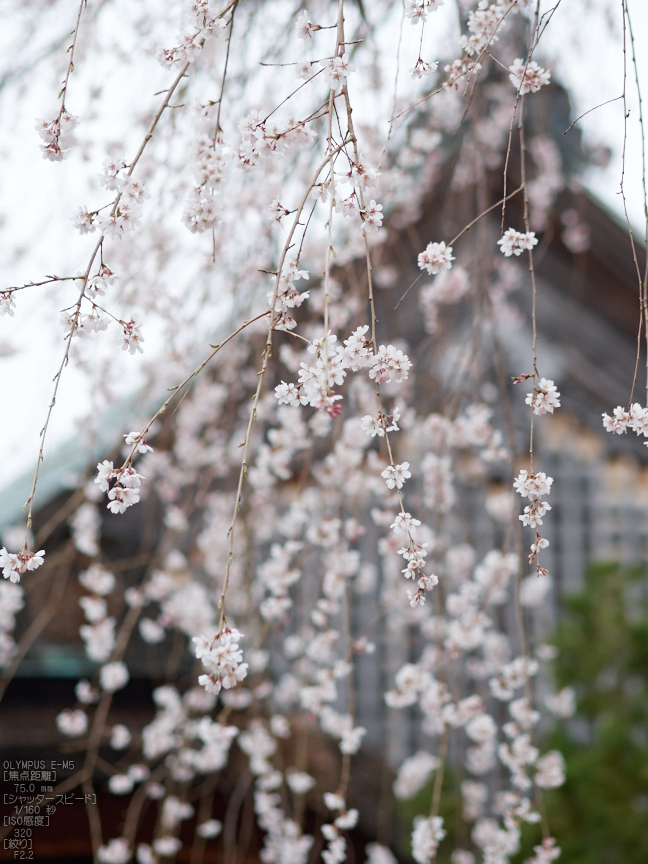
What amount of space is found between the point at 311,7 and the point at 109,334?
738 mm

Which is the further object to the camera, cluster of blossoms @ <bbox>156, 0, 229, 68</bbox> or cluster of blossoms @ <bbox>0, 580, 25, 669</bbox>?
cluster of blossoms @ <bbox>0, 580, 25, 669</bbox>

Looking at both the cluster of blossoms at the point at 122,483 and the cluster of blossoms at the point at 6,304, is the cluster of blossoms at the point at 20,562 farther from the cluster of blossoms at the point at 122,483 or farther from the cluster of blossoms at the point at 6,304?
the cluster of blossoms at the point at 6,304

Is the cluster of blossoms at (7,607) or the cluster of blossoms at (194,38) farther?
the cluster of blossoms at (7,607)

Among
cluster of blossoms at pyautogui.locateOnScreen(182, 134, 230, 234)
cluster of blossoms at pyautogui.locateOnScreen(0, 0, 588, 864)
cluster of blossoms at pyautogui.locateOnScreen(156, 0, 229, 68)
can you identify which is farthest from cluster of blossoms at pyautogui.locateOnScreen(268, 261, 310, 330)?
cluster of blossoms at pyautogui.locateOnScreen(156, 0, 229, 68)

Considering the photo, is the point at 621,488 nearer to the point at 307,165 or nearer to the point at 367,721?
the point at 367,721

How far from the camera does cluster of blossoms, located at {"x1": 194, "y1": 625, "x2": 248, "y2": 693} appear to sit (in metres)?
0.53

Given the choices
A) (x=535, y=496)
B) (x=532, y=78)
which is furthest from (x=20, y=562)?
(x=532, y=78)

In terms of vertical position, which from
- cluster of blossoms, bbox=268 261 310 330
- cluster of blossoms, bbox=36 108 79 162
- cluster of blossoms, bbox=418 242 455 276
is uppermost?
cluster of blossoms, bbox=36 108 79 162

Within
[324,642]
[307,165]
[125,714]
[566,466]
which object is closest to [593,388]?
[566,466]

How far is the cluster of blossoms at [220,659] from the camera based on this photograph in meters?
0.53

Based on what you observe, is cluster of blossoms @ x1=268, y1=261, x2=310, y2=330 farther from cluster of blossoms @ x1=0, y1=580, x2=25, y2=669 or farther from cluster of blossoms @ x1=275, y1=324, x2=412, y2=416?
cluster of blossoms @ x1=0, y1=580, x2=25, y2=669

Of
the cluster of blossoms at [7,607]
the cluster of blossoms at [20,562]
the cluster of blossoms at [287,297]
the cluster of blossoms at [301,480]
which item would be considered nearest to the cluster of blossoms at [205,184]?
the cluster of blossoms at [301,480]

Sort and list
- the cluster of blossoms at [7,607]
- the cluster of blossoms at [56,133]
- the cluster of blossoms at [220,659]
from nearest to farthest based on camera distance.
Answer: the cluster of blossoms at [220,659]
the cluster of blossoms at [56,133]
the cluster of blossoms at [7,607]

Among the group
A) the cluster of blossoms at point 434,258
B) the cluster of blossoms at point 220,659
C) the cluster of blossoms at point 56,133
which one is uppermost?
the cluster of blossoms at point 56,133
